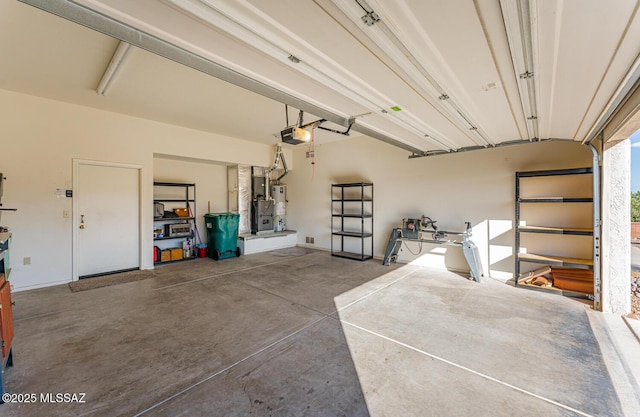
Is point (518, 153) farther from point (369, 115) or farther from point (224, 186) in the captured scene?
point (224, 186)

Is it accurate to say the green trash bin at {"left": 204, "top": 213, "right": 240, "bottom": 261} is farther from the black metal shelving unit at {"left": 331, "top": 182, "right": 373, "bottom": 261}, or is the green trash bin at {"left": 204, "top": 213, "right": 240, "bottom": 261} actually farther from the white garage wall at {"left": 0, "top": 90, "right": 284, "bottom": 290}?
the black metal shelving unit at {"left": 331, "top": 182, "right": 373, "bottom": 261}

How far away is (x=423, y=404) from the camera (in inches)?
66.2

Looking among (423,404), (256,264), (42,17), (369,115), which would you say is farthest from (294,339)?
(42,17)

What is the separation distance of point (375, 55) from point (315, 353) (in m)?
2.38

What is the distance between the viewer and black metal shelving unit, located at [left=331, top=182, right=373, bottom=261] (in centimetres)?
593

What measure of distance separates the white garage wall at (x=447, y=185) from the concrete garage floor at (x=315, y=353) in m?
1.01

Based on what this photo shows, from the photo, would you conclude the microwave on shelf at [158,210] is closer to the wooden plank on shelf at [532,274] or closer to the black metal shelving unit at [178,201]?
the black metal shelving unit at [178,201]

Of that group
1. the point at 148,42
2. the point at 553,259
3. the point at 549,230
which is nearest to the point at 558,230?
the point at 549,230

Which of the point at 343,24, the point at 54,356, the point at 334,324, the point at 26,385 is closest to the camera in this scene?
the point at 343,24

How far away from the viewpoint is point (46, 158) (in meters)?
4.00

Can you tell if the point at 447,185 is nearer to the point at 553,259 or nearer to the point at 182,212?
the point at 553,259

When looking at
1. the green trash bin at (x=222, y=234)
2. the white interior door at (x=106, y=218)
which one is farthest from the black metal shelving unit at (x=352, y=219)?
the white interior door at (x=106, y=218)

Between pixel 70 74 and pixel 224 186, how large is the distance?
399cm

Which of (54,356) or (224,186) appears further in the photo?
(224,186)
